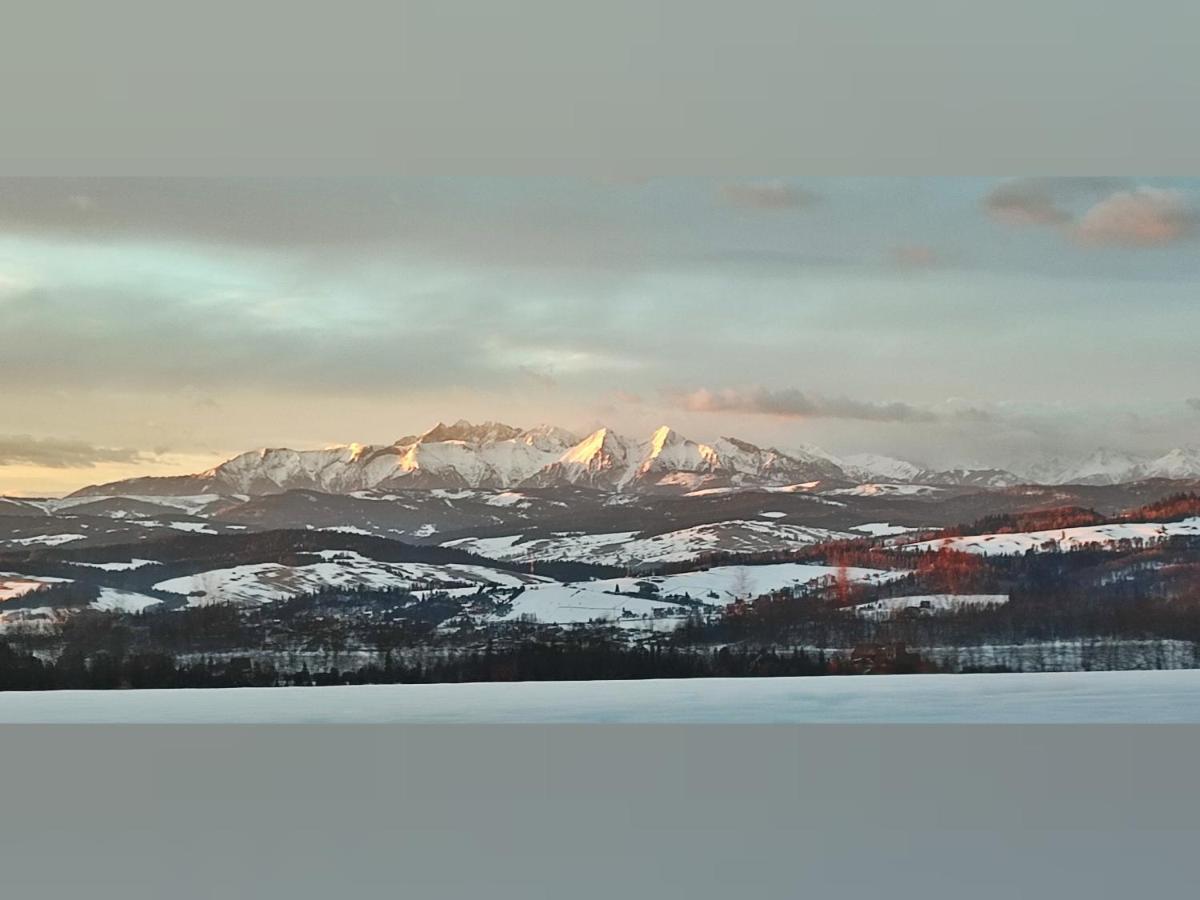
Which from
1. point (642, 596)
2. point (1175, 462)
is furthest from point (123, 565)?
point (1175, 462)

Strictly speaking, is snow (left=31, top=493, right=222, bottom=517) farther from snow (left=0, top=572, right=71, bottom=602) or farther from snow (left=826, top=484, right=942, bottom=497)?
snow (left=826, top=484, right=942, bottom=497)

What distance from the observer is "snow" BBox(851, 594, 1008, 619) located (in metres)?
5.63

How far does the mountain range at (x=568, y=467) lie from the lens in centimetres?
561

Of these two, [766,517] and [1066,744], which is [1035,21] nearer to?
[766,517]

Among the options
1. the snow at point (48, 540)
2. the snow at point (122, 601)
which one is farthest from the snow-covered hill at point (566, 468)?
the snow at point (122, 601)

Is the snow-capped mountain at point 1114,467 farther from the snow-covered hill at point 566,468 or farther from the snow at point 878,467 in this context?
the snow at point 878,467

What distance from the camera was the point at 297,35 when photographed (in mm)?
5070

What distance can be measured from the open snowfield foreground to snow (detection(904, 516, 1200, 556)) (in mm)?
494

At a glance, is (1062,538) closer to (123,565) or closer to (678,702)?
(678,702)

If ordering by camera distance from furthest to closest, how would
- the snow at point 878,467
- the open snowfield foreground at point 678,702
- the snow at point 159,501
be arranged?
the snow at point 878,467, the snow at point 159,501, the open snowfield foreground at point 678,702

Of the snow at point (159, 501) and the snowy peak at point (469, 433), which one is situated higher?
the snowy peak at point (469, 433)

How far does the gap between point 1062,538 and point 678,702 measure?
5.39 ft

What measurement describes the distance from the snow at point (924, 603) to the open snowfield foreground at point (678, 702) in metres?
0.25

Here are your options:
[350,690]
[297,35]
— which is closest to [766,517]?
[350,690]
